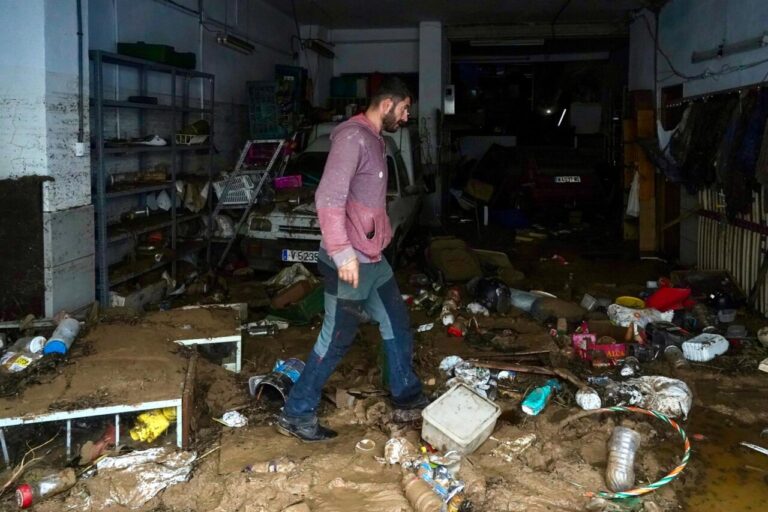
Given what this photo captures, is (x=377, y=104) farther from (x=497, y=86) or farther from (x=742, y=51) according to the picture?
(x=497, y=86)

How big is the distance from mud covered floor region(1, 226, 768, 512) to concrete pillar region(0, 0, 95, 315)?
4.16ft

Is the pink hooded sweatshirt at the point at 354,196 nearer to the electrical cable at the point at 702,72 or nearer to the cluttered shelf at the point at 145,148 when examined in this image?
the cluttered shelf at the point at 145,148

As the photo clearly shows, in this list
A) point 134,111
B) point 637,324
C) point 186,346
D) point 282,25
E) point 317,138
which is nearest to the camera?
point 186,346

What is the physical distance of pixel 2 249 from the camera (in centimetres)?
501

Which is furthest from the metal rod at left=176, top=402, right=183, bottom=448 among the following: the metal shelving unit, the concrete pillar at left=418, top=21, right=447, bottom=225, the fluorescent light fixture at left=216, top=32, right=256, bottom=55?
the concrete pillar at left=418, top=21, right=447, bottom=225

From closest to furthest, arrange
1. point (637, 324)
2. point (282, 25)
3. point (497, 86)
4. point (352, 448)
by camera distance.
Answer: point (352, 448)
point (637, 324)
point (282, 25)
point (497, 86)

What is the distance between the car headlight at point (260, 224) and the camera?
7.36 meters

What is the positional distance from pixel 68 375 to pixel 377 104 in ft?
7.49

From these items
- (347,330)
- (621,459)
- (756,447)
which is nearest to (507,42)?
(756,447)

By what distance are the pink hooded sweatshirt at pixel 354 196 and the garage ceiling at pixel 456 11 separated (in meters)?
7.61

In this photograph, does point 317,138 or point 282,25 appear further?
point 282,25

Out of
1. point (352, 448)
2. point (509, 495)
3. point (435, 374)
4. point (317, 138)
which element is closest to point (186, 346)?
point (352, 448)

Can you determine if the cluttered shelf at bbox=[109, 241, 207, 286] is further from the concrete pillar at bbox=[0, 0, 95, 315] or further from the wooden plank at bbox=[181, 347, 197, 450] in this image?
the wooden plank at bbox=[181, 347, 197, 450]

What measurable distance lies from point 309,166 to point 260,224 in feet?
4.22
